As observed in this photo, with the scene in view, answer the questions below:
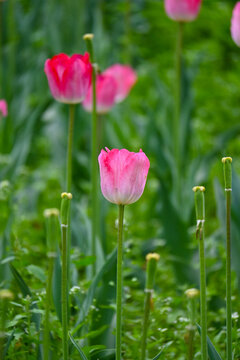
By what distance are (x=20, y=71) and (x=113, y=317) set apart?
2.41 m

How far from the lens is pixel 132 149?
101 inches

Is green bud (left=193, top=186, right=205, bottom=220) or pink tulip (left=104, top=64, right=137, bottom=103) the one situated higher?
pink tulip (left=104, top=64, right=137, bottom=103)

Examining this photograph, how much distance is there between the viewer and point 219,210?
1.46 m

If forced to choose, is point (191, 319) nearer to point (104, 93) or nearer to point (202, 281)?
point (202, 281)

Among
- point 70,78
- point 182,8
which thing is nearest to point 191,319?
point 70,78

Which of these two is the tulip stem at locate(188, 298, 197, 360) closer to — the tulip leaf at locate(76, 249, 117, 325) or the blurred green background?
the blurred green background

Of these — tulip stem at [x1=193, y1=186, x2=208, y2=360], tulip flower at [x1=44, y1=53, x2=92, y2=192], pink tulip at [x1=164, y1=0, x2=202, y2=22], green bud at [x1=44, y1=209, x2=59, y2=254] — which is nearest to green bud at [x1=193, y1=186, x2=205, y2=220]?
tulip stem at [x1=193, y1=186, x2=208, y2=360]

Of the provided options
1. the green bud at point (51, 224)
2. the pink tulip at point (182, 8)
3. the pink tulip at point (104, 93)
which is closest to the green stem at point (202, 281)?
the green bud at point (51, 224)

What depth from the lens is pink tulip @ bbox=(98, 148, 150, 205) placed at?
2.89ft

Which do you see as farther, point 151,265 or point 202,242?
point 202,242

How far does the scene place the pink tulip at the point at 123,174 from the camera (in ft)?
2.89

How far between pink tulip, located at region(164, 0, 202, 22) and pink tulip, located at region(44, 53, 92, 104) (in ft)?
2.56

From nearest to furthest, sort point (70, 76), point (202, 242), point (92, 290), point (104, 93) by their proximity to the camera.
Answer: point (202, 242), point (92, 290), point (70, 76), point (104, 93)

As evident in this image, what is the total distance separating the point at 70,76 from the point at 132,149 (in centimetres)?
134
